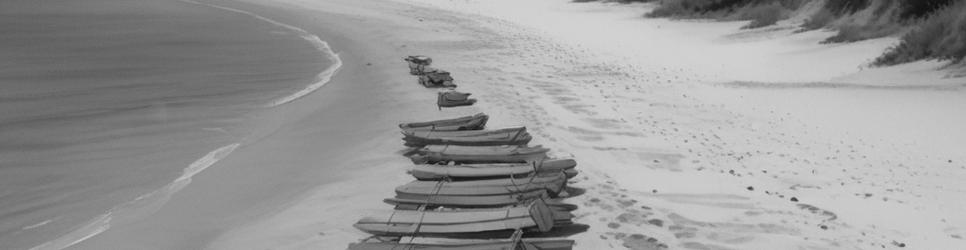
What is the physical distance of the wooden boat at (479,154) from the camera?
993cm

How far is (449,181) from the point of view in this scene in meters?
9.13

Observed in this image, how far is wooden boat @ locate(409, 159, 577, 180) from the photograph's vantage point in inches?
361

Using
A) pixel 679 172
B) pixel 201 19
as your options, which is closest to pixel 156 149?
pixel 679 172

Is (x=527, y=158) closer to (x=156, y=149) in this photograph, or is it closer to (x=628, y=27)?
(x=156, y=149)

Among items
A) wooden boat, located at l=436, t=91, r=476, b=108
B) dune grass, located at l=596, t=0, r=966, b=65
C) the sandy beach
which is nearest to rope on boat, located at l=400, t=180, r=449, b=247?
the sandy beach

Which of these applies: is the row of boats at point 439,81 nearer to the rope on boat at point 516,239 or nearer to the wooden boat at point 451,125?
the wooden boat at point 451,125

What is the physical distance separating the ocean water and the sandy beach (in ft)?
1.52

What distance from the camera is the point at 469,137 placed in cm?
1099

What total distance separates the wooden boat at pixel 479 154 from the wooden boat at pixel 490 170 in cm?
52

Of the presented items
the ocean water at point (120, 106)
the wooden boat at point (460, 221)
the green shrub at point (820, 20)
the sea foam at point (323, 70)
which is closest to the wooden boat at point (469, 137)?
the ocean water at point (120, 106)

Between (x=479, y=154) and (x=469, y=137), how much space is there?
0.99 m

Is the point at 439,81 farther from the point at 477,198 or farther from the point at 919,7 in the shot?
the point at 919,7

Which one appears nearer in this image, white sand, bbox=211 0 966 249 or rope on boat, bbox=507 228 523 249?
rope on boat, bbox=507 228 523 249

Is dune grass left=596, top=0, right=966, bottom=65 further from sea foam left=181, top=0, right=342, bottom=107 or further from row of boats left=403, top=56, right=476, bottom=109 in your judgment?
sea foam left=181, top=0, right=342, bottom=107
